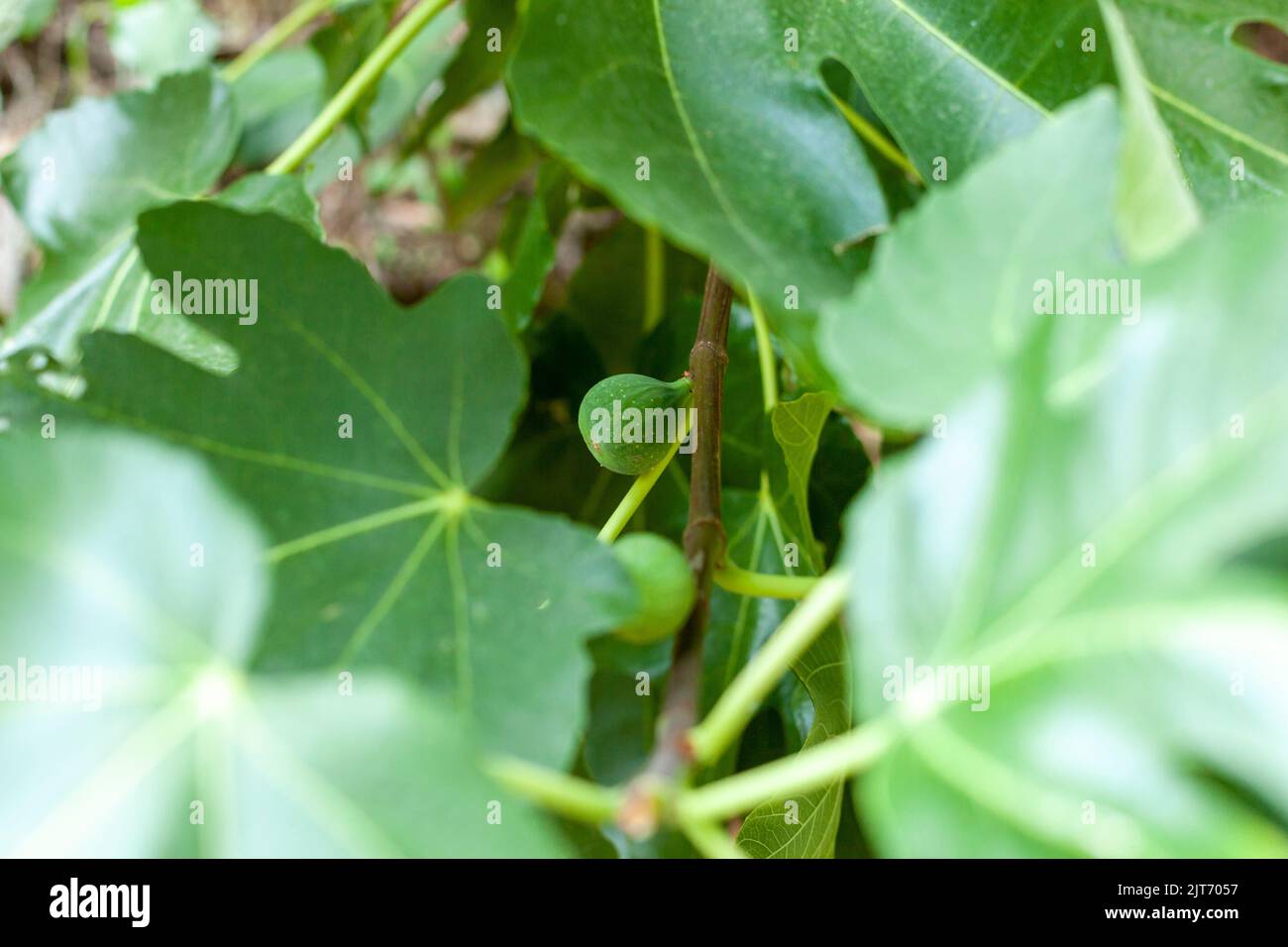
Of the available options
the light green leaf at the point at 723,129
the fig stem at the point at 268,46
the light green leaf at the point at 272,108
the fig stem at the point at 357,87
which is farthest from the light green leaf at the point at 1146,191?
the fig stem at the point at 268,46

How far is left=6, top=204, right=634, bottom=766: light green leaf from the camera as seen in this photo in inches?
18.8

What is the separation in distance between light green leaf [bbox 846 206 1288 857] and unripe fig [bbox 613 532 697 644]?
0.14 metres

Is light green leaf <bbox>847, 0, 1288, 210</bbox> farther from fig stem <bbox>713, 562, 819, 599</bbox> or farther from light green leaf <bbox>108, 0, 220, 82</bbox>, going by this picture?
light green leaf <bbox>108, 0, 220, 82</bbox>

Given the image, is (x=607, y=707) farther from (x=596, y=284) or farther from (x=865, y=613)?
(x=865, y=613)

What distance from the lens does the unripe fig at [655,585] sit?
0.49 m

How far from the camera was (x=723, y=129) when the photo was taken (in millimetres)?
609

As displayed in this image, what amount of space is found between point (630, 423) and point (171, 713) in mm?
343

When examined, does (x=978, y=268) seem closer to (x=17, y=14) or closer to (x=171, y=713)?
(x=171, y=713)

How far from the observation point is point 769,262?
506 mm

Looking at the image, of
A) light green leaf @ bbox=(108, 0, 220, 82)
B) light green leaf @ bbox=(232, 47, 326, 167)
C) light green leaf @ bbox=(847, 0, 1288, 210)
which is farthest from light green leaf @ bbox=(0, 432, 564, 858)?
light green leaf @ bbox=(108, 0, 220, 82)

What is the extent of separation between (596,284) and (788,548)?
1.74 feet

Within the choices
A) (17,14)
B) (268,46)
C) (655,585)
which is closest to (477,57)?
(268,46)

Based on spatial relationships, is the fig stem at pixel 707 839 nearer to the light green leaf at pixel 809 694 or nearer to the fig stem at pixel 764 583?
the fig stem at pixel 764 583
